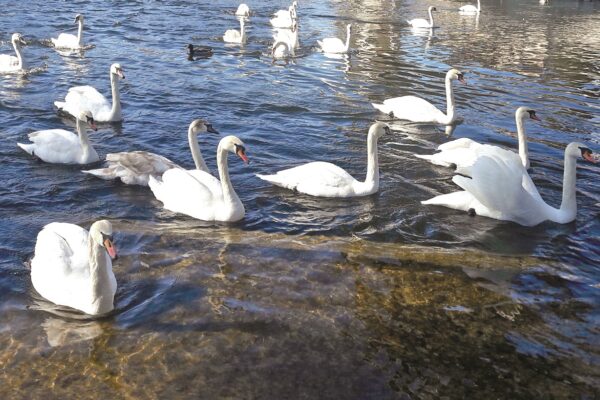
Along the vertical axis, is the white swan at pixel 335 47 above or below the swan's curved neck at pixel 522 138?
above

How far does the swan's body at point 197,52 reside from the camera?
2082cm

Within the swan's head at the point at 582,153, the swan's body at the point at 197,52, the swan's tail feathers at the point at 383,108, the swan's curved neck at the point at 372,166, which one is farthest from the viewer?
the swan's body at the point at 197,52

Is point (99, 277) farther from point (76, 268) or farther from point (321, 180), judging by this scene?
point (321, 180)

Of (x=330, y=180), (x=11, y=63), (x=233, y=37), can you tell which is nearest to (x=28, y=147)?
(x=330, y=180)

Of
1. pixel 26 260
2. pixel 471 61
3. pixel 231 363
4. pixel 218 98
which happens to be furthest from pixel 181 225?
pixel 471 61

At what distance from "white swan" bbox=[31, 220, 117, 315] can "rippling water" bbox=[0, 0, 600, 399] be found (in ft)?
0.62

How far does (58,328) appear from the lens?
21.8ft

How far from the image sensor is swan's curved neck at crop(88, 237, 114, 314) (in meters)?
6.56

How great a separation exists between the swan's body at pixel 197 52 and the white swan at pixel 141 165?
10676mm

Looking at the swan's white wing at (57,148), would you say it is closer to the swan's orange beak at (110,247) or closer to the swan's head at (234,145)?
the swan's head at (234,145)

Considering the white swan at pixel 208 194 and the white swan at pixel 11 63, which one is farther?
the white swan at pixel 11 63

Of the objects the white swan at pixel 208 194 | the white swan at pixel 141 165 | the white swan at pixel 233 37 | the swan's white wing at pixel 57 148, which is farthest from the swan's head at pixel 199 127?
the white swan at pixel 233 37

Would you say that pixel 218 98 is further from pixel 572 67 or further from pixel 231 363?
pixel 572 67

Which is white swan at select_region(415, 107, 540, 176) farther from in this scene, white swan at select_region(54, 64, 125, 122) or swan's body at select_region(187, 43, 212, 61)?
swan's body at select_region(187, 43, 212, 61)
